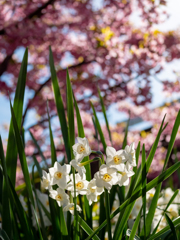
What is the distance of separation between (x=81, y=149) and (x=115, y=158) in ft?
0.21

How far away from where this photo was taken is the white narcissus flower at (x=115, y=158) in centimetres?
43

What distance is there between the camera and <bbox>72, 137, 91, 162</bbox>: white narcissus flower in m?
0.44

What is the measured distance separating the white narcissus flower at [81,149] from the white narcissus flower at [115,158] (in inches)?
1.5

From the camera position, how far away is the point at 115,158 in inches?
17.1

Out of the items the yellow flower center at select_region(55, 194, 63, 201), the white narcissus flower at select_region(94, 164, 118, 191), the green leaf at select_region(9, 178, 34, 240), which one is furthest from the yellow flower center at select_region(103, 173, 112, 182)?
the green leaf at select_region(9, 178, 34, 240)

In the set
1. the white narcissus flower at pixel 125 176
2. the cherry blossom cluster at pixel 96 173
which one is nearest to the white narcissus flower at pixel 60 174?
the cherry blossom cluster at pixel 96 173

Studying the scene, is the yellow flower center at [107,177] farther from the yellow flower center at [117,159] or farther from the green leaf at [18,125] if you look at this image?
the green leaf at [18,125]

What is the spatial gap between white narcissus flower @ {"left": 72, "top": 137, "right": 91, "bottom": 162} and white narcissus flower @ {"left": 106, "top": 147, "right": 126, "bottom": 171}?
38mm

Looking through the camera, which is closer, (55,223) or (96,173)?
(96,173)

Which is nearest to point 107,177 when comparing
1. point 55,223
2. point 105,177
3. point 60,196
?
point 105,177

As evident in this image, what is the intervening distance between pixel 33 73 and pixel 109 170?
368 cm

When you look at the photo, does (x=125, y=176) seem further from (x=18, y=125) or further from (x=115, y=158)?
(x=18, y=125)

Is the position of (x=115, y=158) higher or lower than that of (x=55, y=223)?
higher

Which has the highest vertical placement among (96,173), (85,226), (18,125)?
(18,125)
